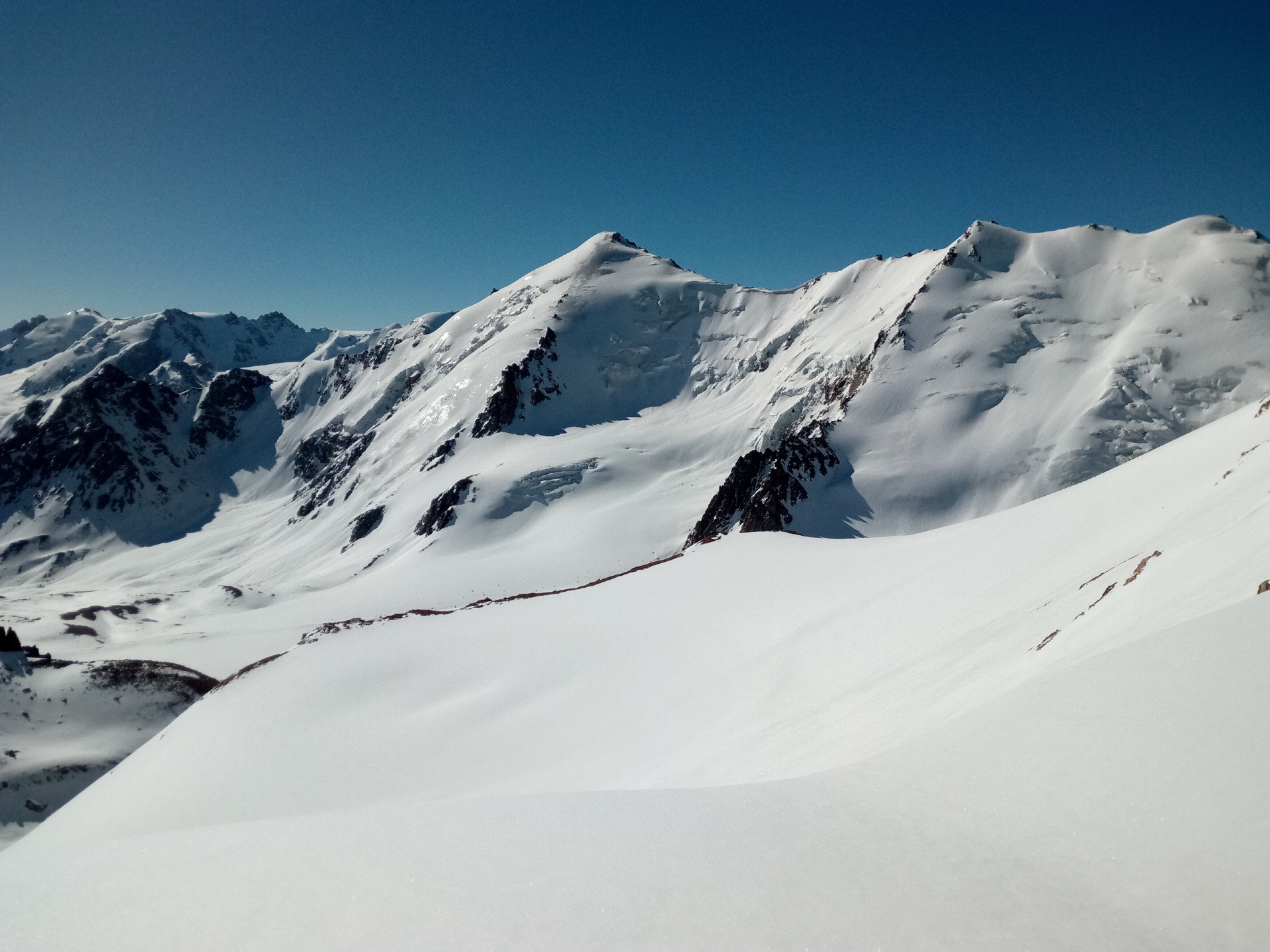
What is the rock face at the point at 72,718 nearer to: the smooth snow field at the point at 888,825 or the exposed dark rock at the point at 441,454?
the smooth snow field at the point at 888,825

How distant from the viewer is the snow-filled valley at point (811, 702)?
4367mm

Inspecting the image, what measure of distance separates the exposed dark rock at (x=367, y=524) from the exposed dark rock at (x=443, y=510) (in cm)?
1384

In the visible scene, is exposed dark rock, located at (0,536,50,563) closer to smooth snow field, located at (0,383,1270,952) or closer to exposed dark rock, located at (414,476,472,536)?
exposed dark rock, located at (414,476,472,536)

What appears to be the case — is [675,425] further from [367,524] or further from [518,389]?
[367,524]

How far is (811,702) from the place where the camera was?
1257 cm

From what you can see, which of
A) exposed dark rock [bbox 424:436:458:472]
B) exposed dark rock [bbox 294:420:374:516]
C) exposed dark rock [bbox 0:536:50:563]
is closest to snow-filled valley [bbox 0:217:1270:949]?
exposed dark rock [bbox 424:436:458:472]

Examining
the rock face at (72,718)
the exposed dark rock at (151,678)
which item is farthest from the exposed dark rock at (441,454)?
the exposed dark rock at (151,678)

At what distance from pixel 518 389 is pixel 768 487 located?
61.3m

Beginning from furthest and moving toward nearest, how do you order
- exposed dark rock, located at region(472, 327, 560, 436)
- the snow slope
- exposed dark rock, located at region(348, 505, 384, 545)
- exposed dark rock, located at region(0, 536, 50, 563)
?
exposed dark rock, located at region(0, 536, 50, 563) → exposed dark rock, located at region(472, 327, 560, 436) → exposed dark rock, located at region(348, 505, 384, 545) → the snow slope

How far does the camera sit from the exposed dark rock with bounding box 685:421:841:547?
4756 cm

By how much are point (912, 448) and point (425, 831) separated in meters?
54.1

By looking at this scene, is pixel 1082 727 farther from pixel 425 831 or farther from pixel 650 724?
pixel 650 724

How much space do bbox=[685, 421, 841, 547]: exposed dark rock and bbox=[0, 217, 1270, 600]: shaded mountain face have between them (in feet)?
0.84

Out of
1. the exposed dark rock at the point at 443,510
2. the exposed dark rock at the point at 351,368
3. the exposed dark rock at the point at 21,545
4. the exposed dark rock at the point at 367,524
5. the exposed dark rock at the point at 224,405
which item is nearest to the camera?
the exposed dark rock at the point at 443,510
